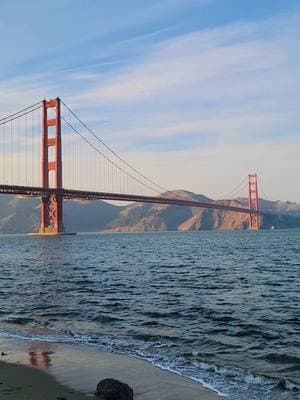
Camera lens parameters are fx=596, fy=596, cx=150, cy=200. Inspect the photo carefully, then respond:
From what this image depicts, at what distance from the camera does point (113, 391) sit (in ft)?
22.0

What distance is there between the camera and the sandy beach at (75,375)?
732 centimetres

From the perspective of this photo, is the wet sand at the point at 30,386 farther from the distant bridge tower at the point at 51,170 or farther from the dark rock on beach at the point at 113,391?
the distant bridge tower at the point at 51,170

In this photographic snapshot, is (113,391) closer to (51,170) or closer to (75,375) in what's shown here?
(75,375)

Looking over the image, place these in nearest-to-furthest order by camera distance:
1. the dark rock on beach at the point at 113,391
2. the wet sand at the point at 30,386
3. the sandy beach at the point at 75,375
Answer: the dark rock on beach at the point at 113,391 → the wet sand at the point at 30,386 → the sandy beach at the point at 75,375

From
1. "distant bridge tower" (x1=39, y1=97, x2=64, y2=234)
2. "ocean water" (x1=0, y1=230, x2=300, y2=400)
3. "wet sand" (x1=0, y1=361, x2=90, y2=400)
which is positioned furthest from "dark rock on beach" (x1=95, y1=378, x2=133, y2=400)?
"distant bridge tower" (x1=39, y1=97, x2=64, y2=234)

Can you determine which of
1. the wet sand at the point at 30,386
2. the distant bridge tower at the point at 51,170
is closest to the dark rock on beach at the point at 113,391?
the wet sand at the point at 30,386

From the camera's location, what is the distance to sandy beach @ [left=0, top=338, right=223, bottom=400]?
24.0ft

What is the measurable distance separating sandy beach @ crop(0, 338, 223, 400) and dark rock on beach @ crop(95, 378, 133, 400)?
28cm

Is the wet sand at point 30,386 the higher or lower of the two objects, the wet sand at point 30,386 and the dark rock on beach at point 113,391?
the lower

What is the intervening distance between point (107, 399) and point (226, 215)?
190 meters

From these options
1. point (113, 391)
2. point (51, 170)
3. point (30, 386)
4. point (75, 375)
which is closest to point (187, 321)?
point (75, 375)

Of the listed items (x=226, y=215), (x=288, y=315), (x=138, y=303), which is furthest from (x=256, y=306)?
(x=226, y=215)

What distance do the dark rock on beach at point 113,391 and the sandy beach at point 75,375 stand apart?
281 mm

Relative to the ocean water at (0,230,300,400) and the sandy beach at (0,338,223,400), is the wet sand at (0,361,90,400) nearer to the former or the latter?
the sandy beach at (0,338,223,400)
